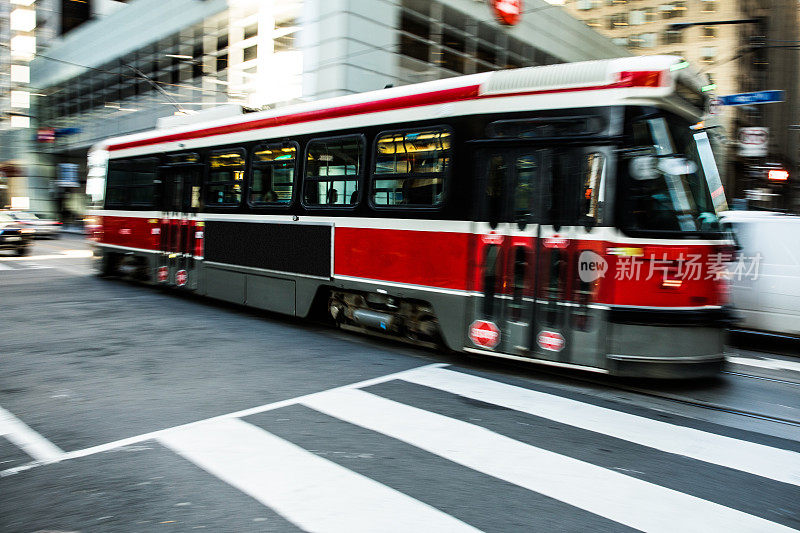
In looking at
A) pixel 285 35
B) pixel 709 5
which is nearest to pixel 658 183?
pixel 285 35

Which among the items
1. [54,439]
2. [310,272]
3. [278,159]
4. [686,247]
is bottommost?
[54,439]

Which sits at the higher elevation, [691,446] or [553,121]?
[553,121]

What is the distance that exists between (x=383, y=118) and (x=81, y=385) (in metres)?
4.42

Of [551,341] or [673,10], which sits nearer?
[551,341]

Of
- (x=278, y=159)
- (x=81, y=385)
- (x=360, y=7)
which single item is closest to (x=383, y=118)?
(x=278, y=159)

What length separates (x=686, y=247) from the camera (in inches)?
237

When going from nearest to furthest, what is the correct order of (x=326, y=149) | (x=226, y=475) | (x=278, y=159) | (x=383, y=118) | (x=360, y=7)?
(x=226, y=475)
(x=383, y=118)
(x=326, y=149)
(x=278, y=159)
(x=360, y=7)

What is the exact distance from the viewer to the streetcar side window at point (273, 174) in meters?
9.20

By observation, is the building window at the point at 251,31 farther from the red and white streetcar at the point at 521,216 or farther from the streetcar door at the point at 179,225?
the red and white streetcar at the point at 521,216

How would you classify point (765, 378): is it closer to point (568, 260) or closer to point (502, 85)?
point (568, 260)

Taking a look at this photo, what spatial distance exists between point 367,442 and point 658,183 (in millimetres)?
3667

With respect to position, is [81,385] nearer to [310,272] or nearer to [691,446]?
[310,272]

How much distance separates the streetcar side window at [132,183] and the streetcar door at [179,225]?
520mm

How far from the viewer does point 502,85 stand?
6.69 meters
